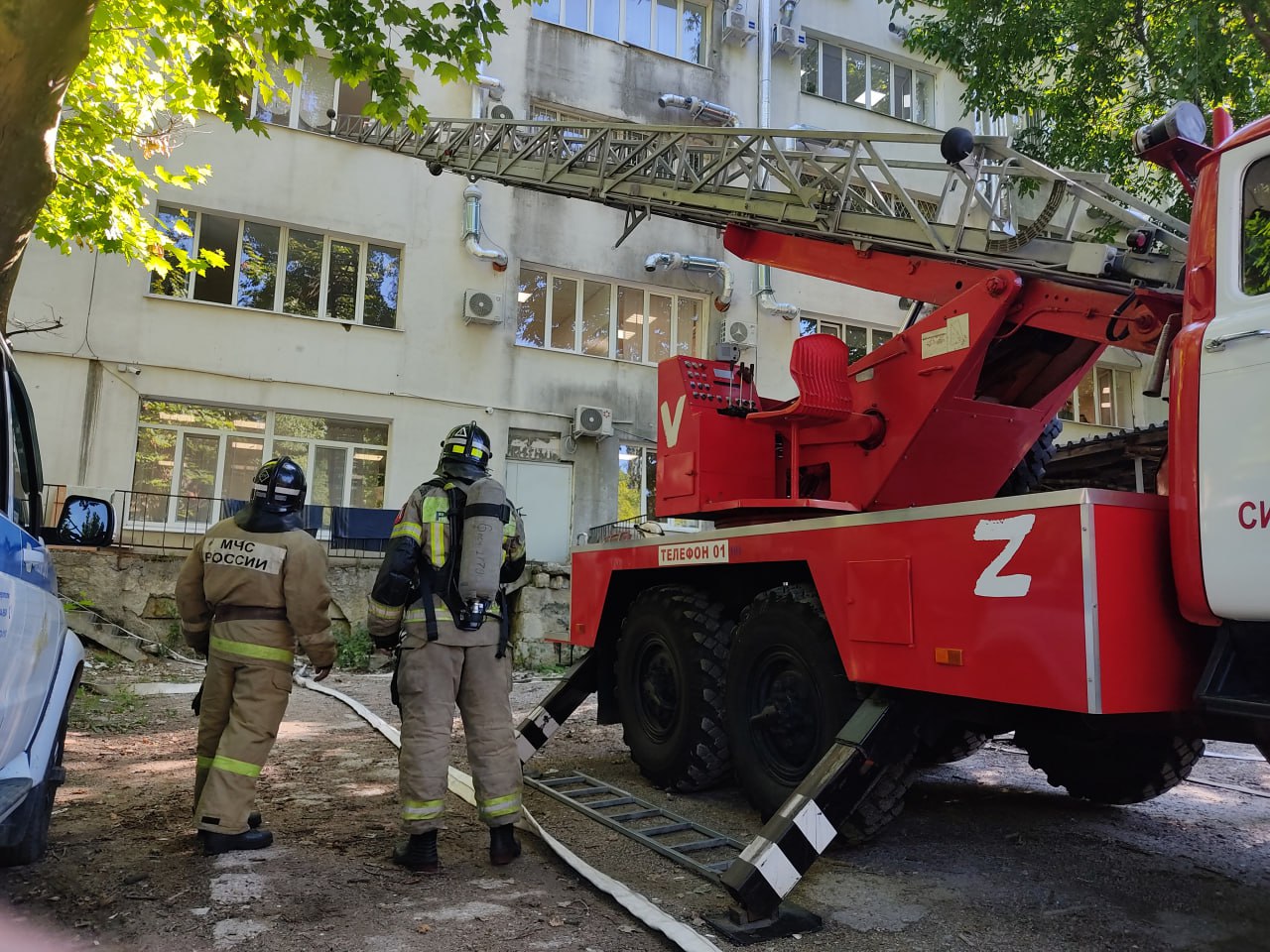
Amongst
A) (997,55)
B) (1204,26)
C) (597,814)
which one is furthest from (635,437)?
(597,814)

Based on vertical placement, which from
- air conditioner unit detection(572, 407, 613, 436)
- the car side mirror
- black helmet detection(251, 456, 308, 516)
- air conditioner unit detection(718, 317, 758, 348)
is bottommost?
the car side mirror

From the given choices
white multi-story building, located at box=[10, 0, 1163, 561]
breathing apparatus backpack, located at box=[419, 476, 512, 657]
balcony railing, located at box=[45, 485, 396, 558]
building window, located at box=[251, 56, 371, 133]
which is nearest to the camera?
breathing apparatus backpack, located at box=[419, 476, 512, 657]

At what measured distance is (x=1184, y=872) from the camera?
3.76m

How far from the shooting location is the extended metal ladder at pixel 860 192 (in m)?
4.15

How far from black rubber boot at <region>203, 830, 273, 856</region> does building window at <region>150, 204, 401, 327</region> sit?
11042 mm

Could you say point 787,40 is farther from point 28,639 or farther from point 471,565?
point 28,639

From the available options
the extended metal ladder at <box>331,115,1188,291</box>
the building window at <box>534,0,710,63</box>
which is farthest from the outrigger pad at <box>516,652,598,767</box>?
the building window at <box>534,0,710,63</box>

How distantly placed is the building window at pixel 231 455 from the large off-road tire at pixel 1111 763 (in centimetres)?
1124

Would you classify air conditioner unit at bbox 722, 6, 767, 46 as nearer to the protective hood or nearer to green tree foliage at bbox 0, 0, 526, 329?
green tree foliage at bbox 0, 0, 526, 329

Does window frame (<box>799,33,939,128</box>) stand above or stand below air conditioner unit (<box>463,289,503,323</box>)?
above

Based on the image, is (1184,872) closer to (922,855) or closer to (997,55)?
(922,855)

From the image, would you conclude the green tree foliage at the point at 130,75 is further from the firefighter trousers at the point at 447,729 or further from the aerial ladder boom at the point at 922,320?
the firefighter trousers at the point at 447,729

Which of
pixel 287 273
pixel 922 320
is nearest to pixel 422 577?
pixel 922 320

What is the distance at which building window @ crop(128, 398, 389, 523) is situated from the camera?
12.7 m
